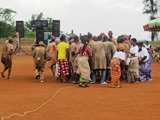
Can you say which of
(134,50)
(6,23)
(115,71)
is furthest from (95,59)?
(6,23)

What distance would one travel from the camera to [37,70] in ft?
74.3

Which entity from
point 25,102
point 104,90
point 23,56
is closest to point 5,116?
point 25,102

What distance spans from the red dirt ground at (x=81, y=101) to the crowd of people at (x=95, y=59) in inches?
22.9

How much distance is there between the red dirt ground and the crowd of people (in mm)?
582

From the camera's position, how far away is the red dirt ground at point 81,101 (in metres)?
13.3

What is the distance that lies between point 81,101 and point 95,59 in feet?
16.1

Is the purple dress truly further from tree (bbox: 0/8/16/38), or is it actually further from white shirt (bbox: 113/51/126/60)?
tree (bbox: 0/8/16/38)

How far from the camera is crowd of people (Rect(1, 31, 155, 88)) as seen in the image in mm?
19781

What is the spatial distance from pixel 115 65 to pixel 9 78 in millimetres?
5692

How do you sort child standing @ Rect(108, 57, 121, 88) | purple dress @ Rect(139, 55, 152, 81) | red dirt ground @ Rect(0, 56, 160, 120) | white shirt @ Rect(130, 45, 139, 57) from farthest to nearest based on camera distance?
purple dress @ Rect(139, 55, 152, 81) → white shirt @ Rect(130, 45, 139, 57) → child standing @ Rect(108, 57, 121, 88) → red dirt ground @ Rect(0, 56, 160, 120)

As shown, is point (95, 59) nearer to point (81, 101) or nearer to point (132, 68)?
point (132, 68)

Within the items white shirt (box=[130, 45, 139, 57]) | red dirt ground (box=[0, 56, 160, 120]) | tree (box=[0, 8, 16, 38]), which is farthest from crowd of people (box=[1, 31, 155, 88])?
tree (box=[0, 8, 16, 38])

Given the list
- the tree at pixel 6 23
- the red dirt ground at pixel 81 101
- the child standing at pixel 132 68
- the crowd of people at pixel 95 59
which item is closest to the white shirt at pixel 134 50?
the crowd of people at pixel 95 59

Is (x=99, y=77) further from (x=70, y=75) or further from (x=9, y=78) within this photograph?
(x=9, y=78)
